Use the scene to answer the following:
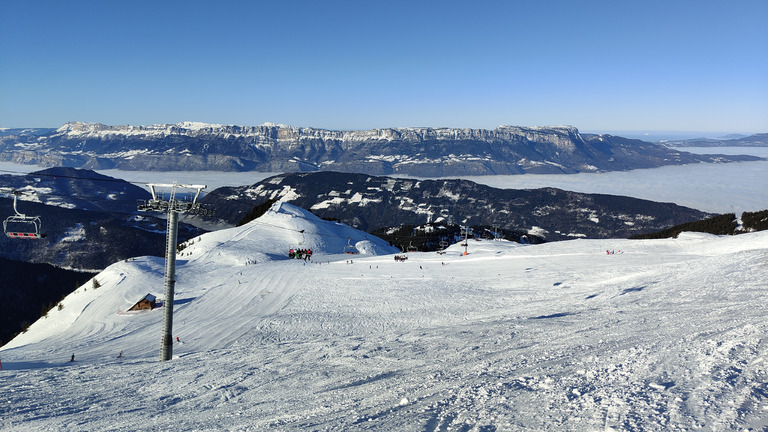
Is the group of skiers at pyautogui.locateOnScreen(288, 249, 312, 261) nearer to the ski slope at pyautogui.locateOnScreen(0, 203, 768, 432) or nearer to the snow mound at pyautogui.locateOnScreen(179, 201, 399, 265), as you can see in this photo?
the snow mound at pyautogui.locateOnScreen(179, 201, 399, 265)

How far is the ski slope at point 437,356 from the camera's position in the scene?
1183cm

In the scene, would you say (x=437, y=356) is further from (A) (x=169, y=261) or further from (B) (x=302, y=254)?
(B) (x=302, y=254)

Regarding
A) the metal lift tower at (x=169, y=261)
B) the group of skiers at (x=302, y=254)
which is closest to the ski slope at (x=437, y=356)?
the metal lift tower at (x=169, y=261)

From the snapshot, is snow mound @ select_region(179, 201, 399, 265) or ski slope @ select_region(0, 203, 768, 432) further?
snow mound @ select_region(179, 201, 399, 265)

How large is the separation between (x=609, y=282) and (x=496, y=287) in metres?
9.36

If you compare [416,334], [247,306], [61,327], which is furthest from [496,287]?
[61,327]

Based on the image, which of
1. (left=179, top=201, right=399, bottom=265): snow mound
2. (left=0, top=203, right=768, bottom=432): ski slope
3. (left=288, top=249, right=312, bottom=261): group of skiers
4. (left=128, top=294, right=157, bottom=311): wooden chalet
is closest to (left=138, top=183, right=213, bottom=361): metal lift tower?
(left=0, top=203, right=768, bottom=432): ski slope

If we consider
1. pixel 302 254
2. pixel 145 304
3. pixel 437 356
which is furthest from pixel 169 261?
pixel 302 254

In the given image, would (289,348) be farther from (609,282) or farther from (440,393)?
(609,282)

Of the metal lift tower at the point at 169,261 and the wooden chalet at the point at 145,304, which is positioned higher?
the metal lift tower at the point at 169,261

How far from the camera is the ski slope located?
11828mm

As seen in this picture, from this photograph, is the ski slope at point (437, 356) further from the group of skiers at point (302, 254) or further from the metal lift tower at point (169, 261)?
the group of skiers at point (302, 254)

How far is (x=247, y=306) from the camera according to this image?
42.7m

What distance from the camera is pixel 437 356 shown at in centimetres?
1869
